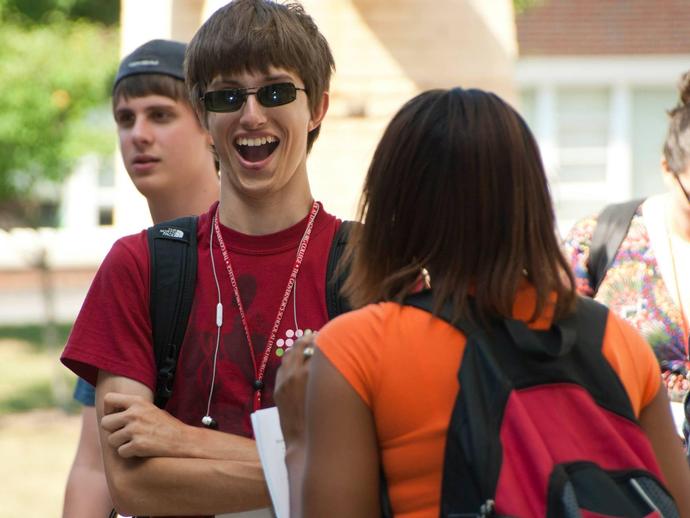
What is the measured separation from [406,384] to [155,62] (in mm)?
2045

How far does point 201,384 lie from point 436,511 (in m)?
0.82

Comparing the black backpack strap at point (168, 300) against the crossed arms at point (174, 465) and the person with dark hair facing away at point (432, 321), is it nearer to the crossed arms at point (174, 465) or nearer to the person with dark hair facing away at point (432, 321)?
the crossed arms at point (174, 465)

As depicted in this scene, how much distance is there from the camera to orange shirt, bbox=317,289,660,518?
226 cm

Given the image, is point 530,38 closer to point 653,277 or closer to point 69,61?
point 69,61

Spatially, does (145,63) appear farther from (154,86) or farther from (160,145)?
(160,145)

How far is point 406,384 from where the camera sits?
2.27 meters

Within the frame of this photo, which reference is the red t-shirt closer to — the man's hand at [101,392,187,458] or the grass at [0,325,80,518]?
the man's hand at [101,392,187,458]

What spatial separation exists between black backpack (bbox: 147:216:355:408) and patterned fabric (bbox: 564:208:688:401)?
4.87 ft

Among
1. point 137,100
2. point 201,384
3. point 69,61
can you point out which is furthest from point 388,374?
point 69,61

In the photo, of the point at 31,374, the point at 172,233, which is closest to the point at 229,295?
the point at 172,233

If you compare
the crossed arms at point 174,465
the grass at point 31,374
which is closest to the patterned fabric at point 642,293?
the crossed arms at point 174,465

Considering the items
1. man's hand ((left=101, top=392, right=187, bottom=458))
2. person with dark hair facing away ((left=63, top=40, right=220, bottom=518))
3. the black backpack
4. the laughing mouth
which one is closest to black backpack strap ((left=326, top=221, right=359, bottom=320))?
the black backpack

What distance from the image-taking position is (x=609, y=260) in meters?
4.34

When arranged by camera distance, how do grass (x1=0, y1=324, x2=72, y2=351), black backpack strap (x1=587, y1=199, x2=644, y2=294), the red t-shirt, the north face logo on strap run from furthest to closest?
grass (x1=0, y1=324, x2=72, y2=351), black backpack strap (x1=587, y1=199, x2=644, y2=294), the north face logo on strap, the red t-shirt
